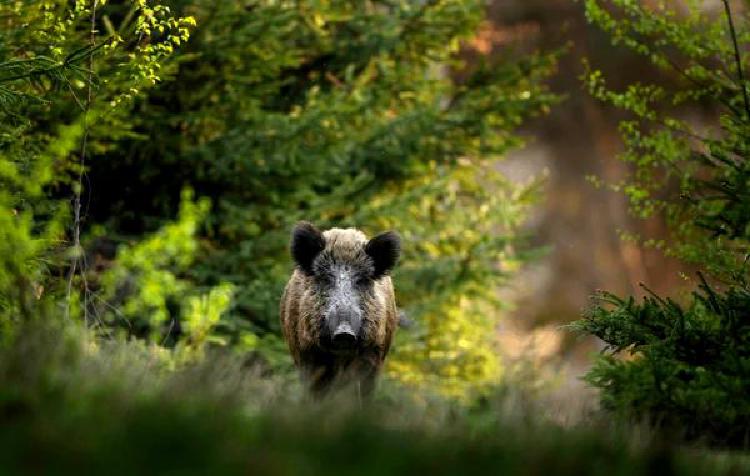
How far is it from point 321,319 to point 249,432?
424cm

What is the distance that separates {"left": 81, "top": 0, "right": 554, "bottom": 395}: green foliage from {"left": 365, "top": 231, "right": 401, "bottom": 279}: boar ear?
309 cm

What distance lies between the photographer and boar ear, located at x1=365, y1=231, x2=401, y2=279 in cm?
772

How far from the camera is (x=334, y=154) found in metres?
12.7

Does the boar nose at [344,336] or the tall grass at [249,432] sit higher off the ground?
the boar nose at [344,336]

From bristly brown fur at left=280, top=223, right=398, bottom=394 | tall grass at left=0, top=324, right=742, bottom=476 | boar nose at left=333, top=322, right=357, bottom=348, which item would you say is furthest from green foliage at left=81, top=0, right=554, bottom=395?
tall grass at left=0, top=324, right=742, bottom=476

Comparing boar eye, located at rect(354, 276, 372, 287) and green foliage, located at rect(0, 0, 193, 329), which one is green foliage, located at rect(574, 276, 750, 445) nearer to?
boar eye, located at rect(354, 276, 372, 287)

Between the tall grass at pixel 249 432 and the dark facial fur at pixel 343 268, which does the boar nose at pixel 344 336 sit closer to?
the dark facial fur at pixel 343 268

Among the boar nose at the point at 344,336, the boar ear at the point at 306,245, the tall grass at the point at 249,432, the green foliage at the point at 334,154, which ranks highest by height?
the green foliage at the point at 334,154

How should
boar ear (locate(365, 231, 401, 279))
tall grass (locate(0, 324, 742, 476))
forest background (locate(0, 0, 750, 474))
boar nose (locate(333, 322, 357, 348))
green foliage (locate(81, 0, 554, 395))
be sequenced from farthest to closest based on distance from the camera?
1. green foliage (locate(81, 0, 554, 395))
2. boar ear (locate(365, 231, 401, 279))
3. boar nose (locate(333, 322, 357, 348))
4. forest background (locate(0, 0, 750, 474))
5. tall grass (locate(0, 324, 742, 476))

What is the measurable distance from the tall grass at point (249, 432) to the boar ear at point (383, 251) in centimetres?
343

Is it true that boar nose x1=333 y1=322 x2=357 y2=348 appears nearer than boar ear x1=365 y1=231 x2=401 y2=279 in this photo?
Yes

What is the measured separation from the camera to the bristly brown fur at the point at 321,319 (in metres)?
7.31

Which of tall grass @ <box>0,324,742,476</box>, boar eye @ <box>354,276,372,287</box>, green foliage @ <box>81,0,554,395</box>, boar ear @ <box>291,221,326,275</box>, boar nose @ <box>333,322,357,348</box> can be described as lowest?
tall grass @ <box>0,324,742,476</box>

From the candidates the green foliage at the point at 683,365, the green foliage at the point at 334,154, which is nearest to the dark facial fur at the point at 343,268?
the green foliage at the point at 683,365
